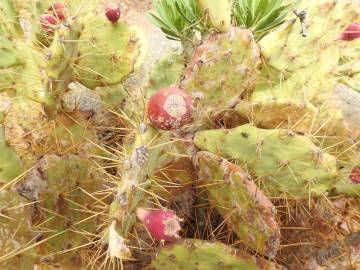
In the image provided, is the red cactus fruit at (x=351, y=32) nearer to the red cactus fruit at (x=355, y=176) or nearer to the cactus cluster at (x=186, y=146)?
the cactus cluster at (x=186, y=146)

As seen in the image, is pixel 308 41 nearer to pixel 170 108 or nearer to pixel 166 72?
pixel 166 72

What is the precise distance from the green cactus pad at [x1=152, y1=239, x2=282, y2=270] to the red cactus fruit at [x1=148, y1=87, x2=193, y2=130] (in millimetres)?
446

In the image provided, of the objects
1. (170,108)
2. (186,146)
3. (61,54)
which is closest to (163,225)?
(170,108)

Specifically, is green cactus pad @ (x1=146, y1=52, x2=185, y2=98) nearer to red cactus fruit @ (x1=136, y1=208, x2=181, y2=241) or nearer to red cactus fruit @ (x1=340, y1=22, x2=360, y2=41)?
red cactus fruit @ (x1=340, y1=22, x2=360, y2=41)

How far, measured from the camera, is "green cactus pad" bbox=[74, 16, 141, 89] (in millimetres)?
1743

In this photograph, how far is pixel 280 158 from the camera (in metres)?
1.54

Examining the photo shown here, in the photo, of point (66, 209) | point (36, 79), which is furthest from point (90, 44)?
point (66, 209)

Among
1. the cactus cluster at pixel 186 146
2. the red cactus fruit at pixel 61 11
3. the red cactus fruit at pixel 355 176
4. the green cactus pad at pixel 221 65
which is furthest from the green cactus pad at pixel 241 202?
the red cactus fruit at pixel 61 11

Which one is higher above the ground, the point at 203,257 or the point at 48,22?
the point at 48,22

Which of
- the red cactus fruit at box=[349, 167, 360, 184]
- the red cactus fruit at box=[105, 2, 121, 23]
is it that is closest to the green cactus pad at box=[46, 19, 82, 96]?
the red cactus fruit at box=[105, 2, 121, 23]

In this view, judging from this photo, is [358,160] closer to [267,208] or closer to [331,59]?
[331,59]

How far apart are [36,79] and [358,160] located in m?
1.15

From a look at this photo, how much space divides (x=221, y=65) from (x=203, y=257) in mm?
577

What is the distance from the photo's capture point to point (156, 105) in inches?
49.6
